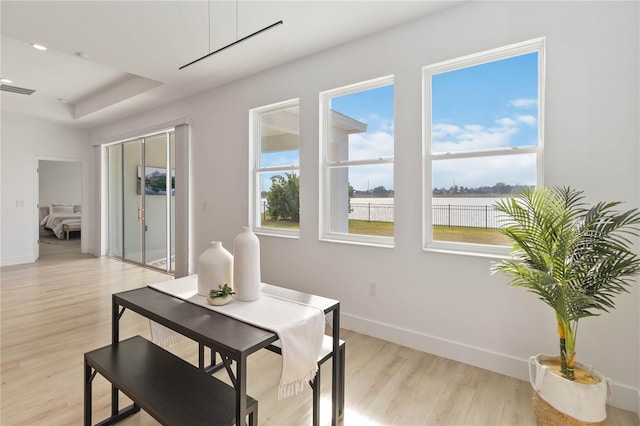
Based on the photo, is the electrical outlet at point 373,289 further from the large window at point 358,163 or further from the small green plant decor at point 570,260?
the small green plant decor at point 570,260

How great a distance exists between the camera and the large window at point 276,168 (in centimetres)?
376

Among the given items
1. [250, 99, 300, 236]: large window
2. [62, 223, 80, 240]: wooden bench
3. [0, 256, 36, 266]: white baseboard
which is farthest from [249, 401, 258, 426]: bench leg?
[62, 223, 80, 240]: wooden bench

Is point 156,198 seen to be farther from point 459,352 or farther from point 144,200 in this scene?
point 459,352

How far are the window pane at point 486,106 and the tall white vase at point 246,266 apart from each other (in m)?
1.88

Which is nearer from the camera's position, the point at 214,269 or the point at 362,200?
the point at 214,269

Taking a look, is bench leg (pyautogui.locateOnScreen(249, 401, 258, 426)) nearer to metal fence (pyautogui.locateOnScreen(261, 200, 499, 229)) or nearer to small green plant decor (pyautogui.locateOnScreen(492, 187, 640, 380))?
small green plant decor (pyautogui.locateOnScreen(492, 187, 640, 380))

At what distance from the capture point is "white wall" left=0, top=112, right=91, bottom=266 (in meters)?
6.01

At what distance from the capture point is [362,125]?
10.5 feet

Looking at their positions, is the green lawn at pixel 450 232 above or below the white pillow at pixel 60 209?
below

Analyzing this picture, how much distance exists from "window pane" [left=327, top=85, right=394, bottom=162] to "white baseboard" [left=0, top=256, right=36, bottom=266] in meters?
6.64

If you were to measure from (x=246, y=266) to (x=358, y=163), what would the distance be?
6.29 ft

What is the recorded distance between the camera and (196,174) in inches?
186

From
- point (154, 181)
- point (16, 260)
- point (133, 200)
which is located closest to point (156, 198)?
point (154, 181)

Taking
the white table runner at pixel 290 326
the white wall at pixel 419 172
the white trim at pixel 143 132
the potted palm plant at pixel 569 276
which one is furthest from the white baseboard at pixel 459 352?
the white trim at pixel 143 132
